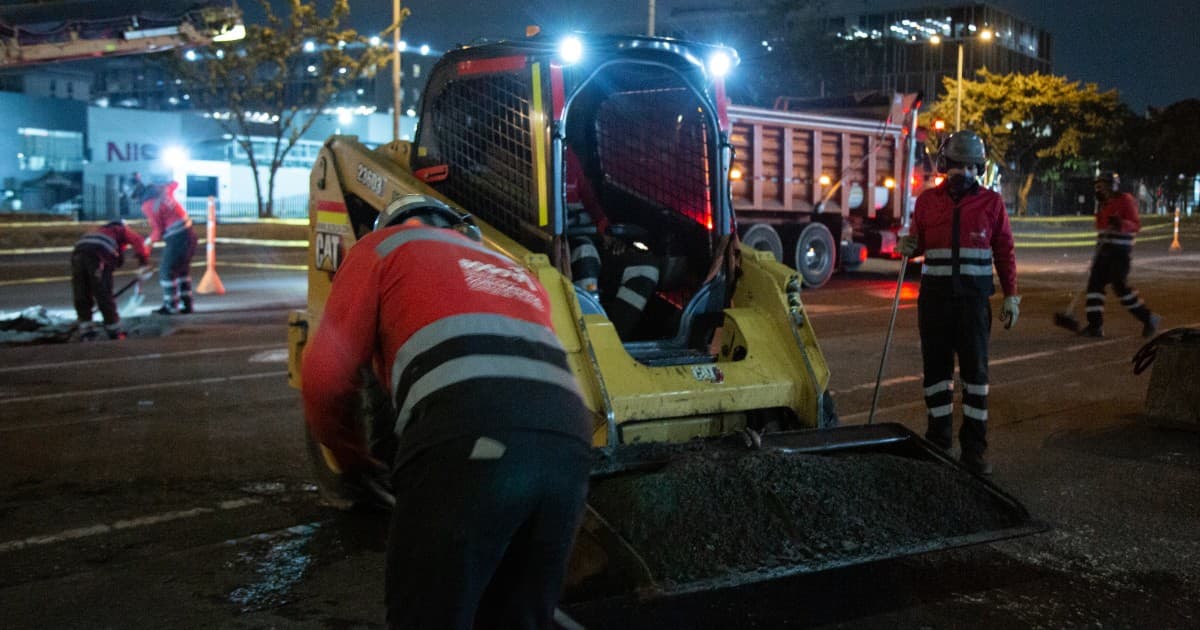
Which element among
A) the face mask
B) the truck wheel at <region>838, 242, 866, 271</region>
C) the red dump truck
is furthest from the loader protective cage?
the truck wheel at <region>838, 242, 866, 271</region>

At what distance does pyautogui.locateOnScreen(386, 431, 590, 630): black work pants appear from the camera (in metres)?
2.54

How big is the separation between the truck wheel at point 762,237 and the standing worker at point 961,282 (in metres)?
11.4

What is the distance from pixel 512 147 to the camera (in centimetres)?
606

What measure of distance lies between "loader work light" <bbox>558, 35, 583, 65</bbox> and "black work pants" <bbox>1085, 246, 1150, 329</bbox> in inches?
324

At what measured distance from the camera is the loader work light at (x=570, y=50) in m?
5.83

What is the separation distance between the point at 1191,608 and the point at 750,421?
6.66ft

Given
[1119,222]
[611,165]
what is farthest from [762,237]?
[611,165]

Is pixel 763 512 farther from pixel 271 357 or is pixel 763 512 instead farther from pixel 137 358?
pixel 137 358

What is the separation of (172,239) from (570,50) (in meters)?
9.45

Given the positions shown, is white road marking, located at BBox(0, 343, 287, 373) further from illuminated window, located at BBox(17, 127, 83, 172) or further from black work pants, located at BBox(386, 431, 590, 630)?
illuminated window, located at BBox(17, 127, 83, 172)

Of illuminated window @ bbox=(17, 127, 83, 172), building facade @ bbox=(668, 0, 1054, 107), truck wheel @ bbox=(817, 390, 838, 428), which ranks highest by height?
building facade @ bbox=(668, 0, 1054, 107)

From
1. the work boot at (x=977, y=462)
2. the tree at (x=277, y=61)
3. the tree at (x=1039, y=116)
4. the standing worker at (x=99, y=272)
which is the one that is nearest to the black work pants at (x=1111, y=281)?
the work boot at (x=977, y=462)

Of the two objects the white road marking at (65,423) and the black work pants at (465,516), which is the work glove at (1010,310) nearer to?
the black work pants at (465,516)

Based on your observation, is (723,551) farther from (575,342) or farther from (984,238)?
(984,238)
